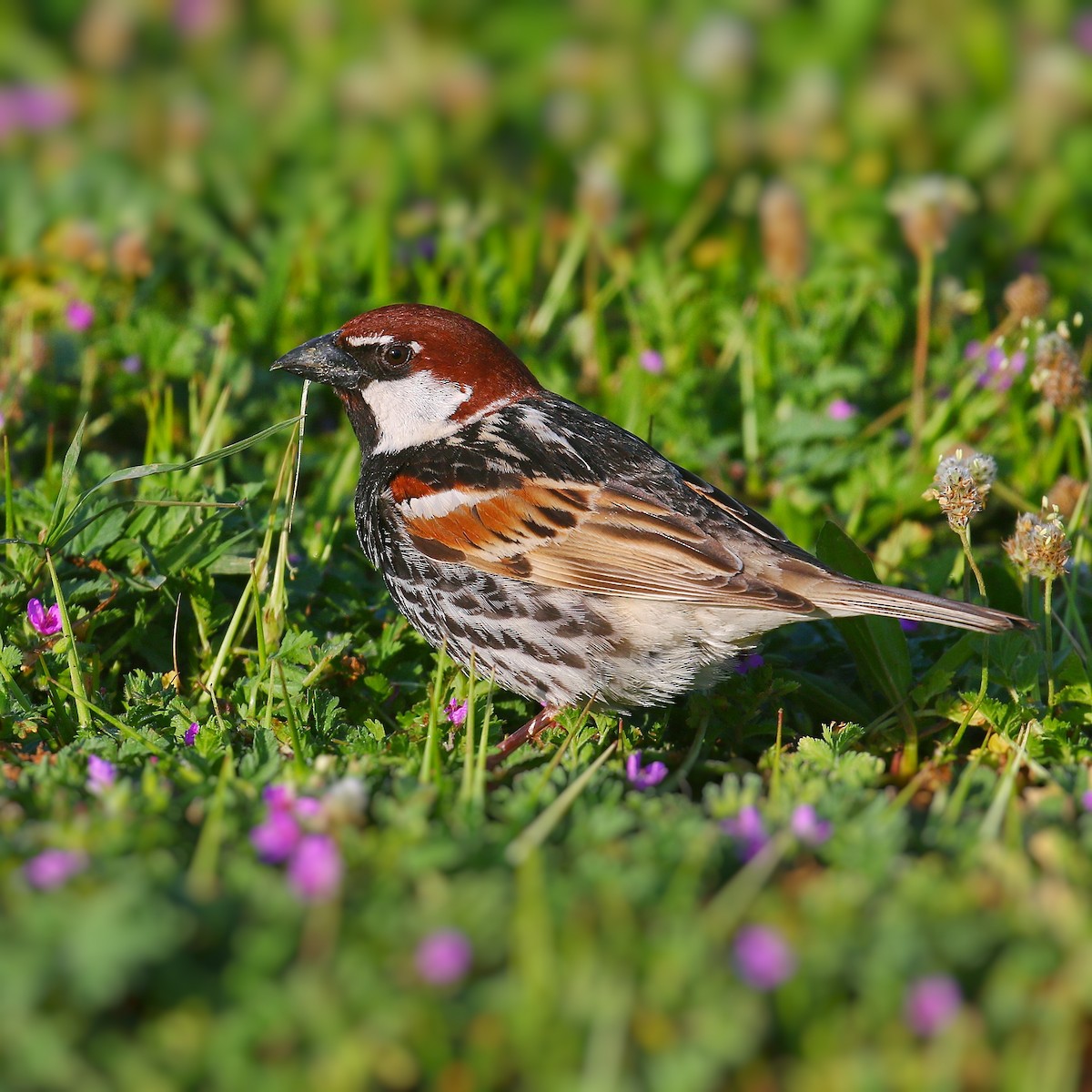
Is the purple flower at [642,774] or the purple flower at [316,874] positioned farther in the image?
the purple flower at [642,774]

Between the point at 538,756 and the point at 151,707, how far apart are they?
1040 millimetres

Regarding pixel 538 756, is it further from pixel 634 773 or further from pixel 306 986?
pixel 306 986

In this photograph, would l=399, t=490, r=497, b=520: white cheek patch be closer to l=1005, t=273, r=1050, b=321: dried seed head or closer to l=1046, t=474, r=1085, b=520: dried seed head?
l=1046, t=474, r=1085, b=520: dried seed head

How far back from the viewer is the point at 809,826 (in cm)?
272

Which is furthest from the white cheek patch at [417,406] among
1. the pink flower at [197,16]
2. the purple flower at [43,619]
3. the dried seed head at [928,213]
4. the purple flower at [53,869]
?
the pink flower at [197,16]

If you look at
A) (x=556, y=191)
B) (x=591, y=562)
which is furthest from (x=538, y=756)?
(x=556, y=191)

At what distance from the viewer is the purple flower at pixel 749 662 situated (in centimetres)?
404

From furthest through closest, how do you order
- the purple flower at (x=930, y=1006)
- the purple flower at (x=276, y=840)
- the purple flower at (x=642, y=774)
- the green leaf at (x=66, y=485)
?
1. the green leaf at (x=66, y=485)
2. the purple flower at (x=642, y=774)
3. the purple flower at (x=276, y=840)
4. the purple flower at (x=930, y=1006)

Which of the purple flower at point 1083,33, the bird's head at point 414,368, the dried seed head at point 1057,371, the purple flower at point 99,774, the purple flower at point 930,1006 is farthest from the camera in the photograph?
→ the purple flower at point 1083,33

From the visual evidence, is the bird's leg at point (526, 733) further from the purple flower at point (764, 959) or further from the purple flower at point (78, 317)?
the purple flower at point (78, 317)

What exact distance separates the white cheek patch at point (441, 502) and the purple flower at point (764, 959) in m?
1.99

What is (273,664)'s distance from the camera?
12.4 ft

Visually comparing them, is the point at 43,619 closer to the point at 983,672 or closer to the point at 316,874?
the point at 316,874

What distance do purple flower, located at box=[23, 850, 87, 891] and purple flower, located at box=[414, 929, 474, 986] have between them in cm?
60
